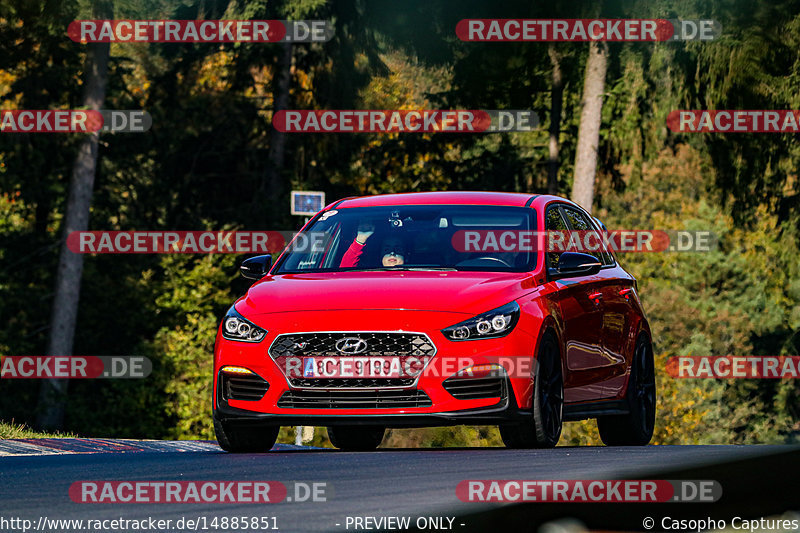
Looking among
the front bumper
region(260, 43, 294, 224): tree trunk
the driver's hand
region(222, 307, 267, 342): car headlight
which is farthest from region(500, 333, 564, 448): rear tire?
region(260, 43, 294, 224): tree trunk

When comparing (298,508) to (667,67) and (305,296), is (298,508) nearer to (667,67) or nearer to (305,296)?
(305,296)

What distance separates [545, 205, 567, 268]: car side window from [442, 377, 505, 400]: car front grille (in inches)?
61.1

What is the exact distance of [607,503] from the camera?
4605mm

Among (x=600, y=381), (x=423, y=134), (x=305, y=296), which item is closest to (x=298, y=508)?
(x=305, y=296)

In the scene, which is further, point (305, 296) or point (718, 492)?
point (305, 296)

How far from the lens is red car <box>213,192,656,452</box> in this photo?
406 inches

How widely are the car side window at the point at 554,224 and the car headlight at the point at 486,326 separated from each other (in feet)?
4.18

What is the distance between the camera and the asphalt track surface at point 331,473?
22.8ft

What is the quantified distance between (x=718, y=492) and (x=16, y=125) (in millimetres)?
30743

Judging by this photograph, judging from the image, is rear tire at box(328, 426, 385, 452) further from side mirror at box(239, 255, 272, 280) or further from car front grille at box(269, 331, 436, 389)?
car front grille at box(269, 331, 436, 389)

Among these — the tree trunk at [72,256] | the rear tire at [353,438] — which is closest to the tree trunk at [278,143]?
the tree trunk at [72,256]

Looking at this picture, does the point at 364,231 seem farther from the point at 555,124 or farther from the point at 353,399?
the point at 555,124

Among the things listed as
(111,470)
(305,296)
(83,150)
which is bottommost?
(111,470)

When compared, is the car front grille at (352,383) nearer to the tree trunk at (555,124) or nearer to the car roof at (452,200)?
the car roof at (452,200)
